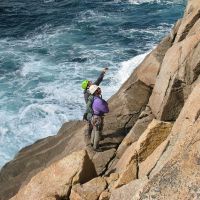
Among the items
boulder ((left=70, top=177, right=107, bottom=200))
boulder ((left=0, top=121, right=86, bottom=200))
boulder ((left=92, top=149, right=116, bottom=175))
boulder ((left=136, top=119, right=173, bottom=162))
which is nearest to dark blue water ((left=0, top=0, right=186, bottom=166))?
boulder ((left=0, top=121, right=86, bottom=200))

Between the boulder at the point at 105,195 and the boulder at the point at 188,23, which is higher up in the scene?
the boulder at the point at 188,23

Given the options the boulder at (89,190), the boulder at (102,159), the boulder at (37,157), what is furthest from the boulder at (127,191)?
the boulder at (37,157)

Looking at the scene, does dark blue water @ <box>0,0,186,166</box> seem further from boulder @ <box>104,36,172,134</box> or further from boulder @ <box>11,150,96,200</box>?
boulder @ <box>11,150,96,200</box>

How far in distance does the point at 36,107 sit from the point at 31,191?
57.5 feet

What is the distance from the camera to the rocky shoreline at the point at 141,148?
8.98 metres

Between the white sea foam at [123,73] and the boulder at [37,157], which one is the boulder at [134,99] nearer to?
the boulder at [37,157]

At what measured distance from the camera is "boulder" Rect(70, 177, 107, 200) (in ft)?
42.0

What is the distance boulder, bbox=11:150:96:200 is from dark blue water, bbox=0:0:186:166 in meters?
12.0

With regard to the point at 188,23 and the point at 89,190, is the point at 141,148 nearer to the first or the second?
the point at 89,190

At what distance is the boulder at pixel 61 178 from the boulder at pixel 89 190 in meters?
0.47

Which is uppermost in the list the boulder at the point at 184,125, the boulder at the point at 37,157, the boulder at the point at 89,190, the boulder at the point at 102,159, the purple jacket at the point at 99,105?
the boulder at the point at 184,125

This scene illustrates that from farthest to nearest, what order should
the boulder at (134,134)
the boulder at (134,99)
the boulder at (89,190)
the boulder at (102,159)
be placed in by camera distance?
the boulder at (134,99), the boulder at (134,134), the boulder at (102,159), the boulder at (89,190)

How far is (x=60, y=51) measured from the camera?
4022cm

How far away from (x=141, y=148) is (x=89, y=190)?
2205mm
